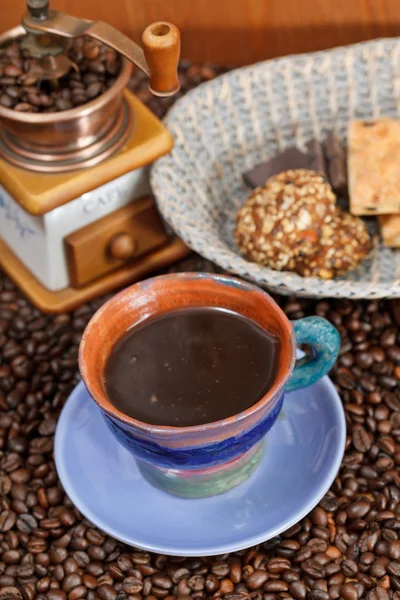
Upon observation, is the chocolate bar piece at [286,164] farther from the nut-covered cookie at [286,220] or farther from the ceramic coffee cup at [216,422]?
the ceramic coffee cup at [216,422]

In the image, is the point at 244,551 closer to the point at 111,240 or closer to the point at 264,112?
the point at 111,240

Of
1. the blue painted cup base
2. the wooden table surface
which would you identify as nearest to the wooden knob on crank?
the blue painted cup base

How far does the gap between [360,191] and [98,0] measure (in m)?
0.83

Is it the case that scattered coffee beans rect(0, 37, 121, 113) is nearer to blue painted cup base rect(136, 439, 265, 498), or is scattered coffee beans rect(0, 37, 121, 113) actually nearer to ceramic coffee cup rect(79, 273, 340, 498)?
ceramic coffee cup rect(79, 273, 340, 498)

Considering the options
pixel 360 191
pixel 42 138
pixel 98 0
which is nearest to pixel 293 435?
pixel 360 191

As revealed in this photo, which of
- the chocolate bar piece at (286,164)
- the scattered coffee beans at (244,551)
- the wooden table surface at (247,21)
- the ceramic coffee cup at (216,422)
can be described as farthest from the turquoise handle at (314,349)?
the wooden table surface at (247,21)

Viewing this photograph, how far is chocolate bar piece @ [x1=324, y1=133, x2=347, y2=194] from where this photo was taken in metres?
1.57

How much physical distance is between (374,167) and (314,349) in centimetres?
49

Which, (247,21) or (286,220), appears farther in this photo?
(247,21)

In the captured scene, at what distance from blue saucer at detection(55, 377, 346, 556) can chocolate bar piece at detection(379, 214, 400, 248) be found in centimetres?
33

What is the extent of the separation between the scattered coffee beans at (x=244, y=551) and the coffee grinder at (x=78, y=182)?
10cm

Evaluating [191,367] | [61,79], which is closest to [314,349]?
[191,367]

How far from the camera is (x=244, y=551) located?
124 cm

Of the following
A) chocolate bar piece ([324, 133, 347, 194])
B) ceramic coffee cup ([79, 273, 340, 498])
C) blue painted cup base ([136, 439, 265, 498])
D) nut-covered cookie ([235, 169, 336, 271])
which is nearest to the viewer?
ceramic coffee cup ([79, 273, 340, 498])
